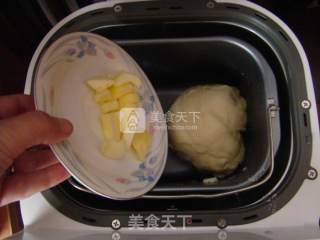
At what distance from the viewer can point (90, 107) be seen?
705 mm

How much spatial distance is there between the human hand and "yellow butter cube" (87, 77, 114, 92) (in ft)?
0.38

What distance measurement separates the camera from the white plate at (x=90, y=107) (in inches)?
24.4

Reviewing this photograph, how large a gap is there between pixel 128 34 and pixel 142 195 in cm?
33

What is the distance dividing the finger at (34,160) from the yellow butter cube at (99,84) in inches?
5.9

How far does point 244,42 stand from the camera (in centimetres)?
77

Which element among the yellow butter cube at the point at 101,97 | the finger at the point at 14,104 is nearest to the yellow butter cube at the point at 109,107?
the yellow butter cube at the point at 101,97

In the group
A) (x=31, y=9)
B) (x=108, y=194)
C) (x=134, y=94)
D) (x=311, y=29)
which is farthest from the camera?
(x=311, y=29)

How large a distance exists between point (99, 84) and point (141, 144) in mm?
142

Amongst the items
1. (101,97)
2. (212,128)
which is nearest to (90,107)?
(101,97)

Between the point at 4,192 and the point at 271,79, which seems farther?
the point at 271,79

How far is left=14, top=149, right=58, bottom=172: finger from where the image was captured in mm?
705

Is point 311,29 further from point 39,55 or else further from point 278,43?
point 39,55

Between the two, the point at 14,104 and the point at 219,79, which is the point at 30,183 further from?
the point at 219,79

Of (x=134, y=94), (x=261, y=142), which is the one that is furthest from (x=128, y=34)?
(x=261, y=142)
